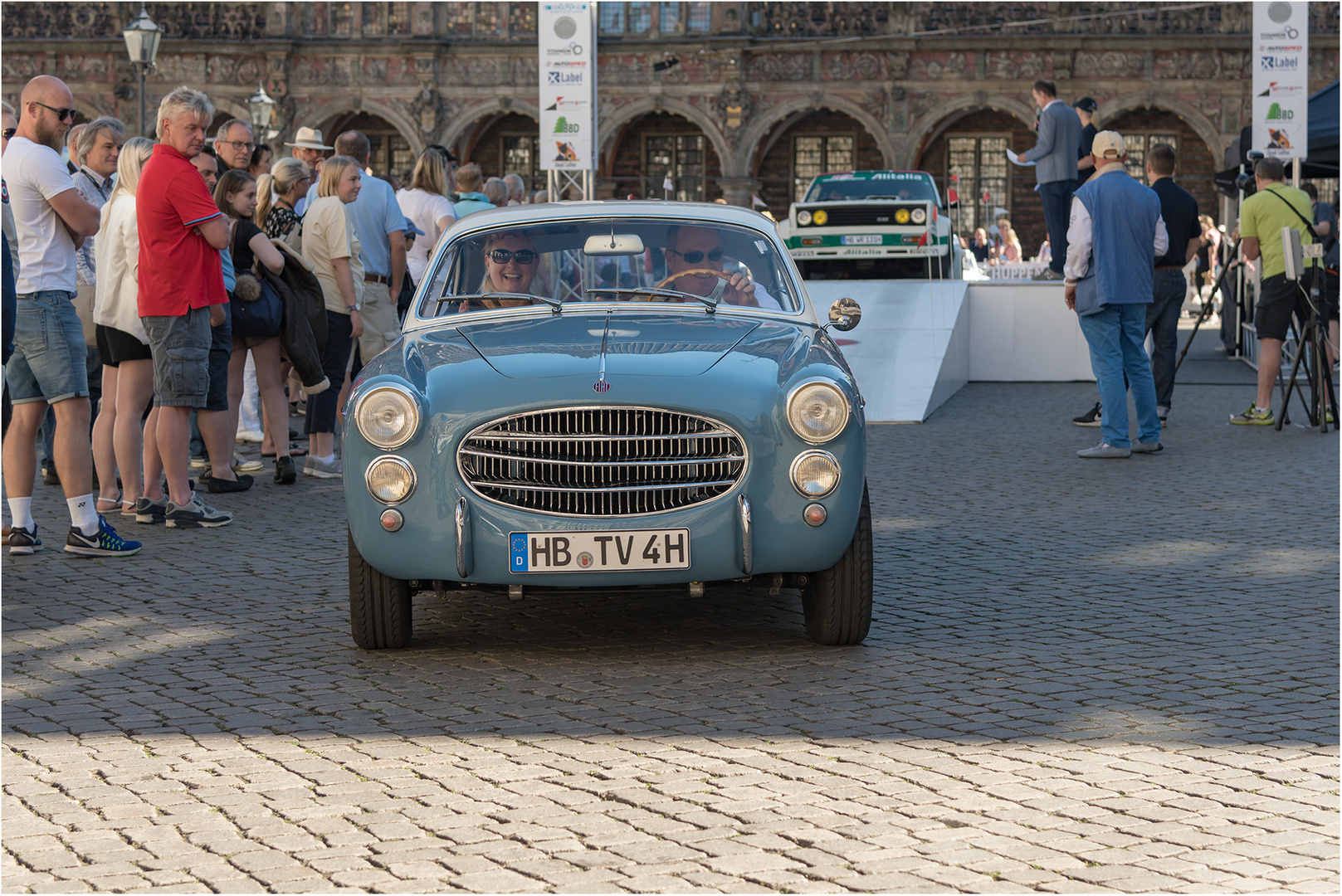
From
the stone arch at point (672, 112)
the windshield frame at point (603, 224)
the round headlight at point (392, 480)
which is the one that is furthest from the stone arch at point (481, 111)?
the round headlight at point (392, 480)

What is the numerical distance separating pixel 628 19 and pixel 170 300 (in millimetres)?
36129

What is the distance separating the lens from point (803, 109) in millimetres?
41969

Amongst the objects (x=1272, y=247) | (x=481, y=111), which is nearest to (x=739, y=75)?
(x=481, y=111)

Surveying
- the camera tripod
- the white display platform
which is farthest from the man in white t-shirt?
the white display platform

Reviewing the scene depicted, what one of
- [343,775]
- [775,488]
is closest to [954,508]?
[775,488]

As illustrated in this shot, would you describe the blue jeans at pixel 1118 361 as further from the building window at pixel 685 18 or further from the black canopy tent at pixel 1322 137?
the building window at pixel 685 18

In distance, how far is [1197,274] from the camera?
29.8m

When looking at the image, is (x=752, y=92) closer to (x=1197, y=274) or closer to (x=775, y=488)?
(x=1197, y=274)

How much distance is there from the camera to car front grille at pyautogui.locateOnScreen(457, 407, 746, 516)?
5234 millimetres

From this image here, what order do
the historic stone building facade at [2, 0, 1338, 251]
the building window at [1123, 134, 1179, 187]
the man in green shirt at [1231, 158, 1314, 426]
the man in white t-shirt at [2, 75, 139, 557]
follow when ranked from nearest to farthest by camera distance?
the man in white t-shirt at [2, 75, 139, 557] → the man in green shirt at [1231, 158, 1314, 426] → the historic stone building facade at [2, 0, 1338, 251] → the building window at [1123, 134, 1179, 187]

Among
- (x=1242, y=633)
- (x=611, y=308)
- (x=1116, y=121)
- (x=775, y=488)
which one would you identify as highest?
(x=1116, y=121)

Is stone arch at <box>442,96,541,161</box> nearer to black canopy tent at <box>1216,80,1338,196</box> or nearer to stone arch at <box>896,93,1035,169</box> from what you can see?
stone arch at <box>896,93,1035,169</box>

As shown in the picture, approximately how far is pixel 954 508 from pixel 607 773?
516 cm

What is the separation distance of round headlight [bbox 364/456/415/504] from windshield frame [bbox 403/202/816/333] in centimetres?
109
